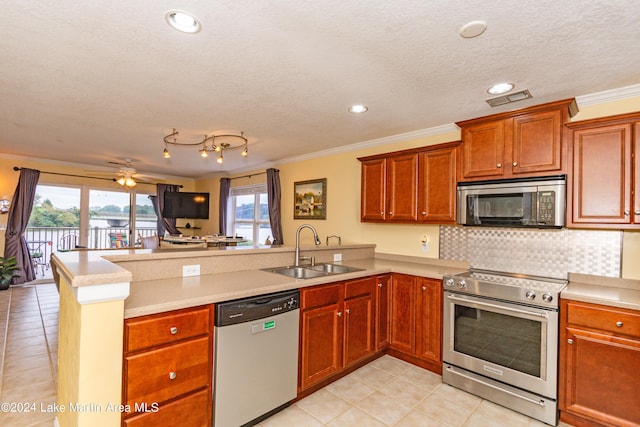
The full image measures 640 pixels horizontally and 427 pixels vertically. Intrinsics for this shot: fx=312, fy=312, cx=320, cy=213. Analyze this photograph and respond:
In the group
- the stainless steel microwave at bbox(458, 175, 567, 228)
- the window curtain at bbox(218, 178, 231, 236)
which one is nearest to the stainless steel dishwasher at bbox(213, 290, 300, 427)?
the stainless steel microwave at bbox(458, 175, 567, 228)

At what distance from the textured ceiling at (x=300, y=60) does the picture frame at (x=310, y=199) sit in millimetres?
1410

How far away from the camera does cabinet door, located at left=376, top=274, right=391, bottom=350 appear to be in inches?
121

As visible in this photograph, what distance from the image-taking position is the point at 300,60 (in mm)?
2088

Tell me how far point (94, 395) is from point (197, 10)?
193 cm

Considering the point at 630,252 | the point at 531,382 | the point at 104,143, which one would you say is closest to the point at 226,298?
the point at 531,382

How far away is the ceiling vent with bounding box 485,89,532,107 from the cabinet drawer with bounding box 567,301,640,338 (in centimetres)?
163

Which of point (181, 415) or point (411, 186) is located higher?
point (411, 186)

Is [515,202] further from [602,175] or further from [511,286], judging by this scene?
[511,286]

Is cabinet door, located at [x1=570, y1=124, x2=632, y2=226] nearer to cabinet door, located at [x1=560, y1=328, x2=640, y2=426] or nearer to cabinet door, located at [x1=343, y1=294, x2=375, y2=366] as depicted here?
cabinet door, located at [x1=560, y1=328, x2=640, y2=426]

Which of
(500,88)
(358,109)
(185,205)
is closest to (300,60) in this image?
(358,109)

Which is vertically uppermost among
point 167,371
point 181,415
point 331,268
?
point 331,268

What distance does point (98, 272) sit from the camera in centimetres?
149

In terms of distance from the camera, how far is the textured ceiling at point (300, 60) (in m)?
1.59

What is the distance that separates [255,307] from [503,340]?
6.31 ft
